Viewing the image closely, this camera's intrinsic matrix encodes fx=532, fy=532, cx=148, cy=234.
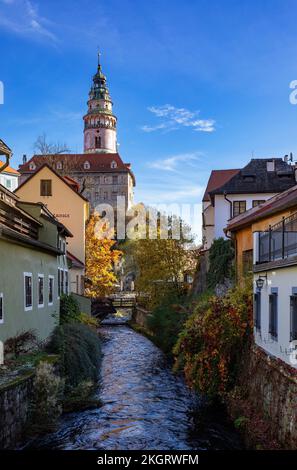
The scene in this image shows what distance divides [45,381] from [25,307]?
3754 mm

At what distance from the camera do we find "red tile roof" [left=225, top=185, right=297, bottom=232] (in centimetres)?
1945

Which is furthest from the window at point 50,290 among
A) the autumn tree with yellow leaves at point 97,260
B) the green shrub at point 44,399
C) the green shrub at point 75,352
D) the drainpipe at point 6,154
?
the autumn tree with yellow leaves at point 97,260

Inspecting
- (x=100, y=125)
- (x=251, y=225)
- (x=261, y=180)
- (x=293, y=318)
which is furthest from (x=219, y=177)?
(x=100, y=125)

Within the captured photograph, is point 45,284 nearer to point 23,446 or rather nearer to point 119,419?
point 119,419

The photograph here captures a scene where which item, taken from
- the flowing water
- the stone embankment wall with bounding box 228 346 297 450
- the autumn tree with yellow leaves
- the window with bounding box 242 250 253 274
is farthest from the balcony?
the autumn tree with yellow leaves

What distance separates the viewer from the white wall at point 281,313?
493 inches

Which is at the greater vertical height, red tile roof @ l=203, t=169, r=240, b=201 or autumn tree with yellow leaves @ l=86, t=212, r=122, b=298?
red tile roof @ l=203, t=169, r=240, b=201

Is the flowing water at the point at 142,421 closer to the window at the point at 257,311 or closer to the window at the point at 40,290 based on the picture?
the window at the point at 257,311

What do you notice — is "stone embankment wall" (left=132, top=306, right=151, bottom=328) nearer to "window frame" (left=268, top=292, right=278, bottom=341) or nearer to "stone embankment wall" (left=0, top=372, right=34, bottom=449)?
"window frame" (left=268, top=292, right=278, bottom=341)

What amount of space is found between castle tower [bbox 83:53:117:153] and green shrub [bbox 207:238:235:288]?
3566 inches

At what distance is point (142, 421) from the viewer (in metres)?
16.1

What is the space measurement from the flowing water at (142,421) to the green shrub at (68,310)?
10.2ft

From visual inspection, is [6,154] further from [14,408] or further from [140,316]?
[140,316]
